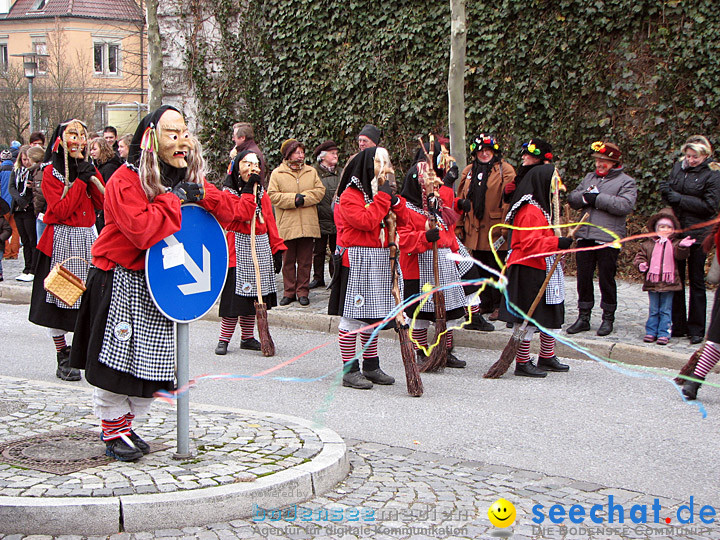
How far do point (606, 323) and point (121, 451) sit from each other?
5466mm

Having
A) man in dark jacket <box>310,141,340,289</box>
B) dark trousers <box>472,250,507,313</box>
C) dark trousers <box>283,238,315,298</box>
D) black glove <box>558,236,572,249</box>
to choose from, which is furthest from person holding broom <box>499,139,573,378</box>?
man in dark jacket <box>310,141,340,289</box>

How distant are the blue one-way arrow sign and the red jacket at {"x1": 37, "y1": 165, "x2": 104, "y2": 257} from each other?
2926 mm

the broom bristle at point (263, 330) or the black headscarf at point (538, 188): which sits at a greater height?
the black headscarf at point (538, 188)

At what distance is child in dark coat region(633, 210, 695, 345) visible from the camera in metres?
7.90

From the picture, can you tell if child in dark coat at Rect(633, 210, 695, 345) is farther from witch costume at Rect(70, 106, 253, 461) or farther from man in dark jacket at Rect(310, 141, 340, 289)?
witch costume at Rect(70, 106, 253, 461)

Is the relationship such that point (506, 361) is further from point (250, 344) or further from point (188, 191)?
point (188, 191)

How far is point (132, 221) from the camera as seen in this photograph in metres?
4.09

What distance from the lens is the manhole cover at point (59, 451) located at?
14.1ft

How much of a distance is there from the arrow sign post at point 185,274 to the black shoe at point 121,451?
211 mm

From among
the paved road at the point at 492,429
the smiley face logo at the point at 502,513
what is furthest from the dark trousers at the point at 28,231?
the smiley face logo at the point at 502,513

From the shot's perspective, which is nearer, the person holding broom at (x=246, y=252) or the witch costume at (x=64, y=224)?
the witch costume at (x=64, y=224)

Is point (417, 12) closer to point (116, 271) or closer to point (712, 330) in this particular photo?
point (712, 330)

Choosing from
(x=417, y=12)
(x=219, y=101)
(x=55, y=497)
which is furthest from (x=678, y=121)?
(x=55, y=497)

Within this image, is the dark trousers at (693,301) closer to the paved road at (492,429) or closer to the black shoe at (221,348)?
the paved road at (492,429)
